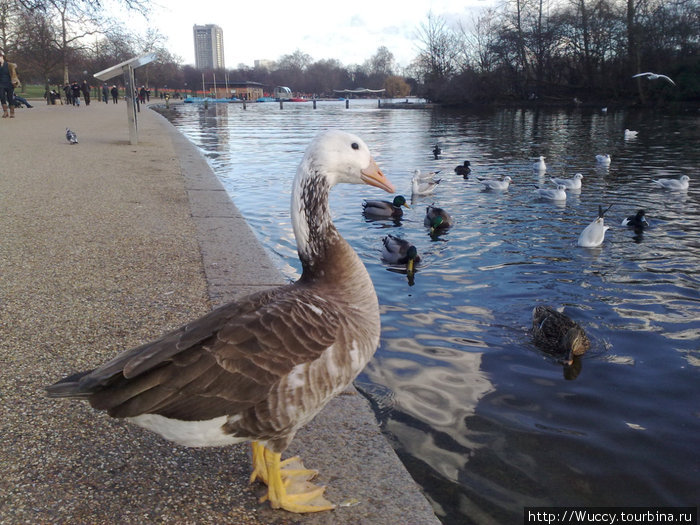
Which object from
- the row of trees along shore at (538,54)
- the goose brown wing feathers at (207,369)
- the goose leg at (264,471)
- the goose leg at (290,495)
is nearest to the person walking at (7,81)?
the row of trees along shore at (538,54)

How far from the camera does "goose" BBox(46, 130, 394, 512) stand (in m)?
2.21

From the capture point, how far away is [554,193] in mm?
12203

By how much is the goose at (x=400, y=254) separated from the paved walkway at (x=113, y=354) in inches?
90.9

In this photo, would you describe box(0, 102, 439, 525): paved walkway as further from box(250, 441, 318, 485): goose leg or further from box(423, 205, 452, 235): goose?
box(423, 205, 452, 235): goose

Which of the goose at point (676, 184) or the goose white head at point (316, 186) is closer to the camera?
the goose white head at point (316, 186)

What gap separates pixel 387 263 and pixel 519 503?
515 cm

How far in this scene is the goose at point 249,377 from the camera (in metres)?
2.21

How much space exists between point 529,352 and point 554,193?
7948 mm

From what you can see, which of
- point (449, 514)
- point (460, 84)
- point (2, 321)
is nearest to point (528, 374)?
point (449, 514)

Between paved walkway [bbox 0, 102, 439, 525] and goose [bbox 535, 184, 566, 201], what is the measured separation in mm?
7734

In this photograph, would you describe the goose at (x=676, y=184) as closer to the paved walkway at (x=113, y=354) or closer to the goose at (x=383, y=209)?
the goose at (x=383, y=209)

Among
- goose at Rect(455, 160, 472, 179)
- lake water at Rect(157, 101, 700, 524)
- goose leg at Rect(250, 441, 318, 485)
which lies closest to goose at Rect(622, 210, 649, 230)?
lake water at Rect(157, 101, 700, 524)

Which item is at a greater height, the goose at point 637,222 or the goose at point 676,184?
the goose at point 676,184

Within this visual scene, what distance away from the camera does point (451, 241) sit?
9430 millimetres
